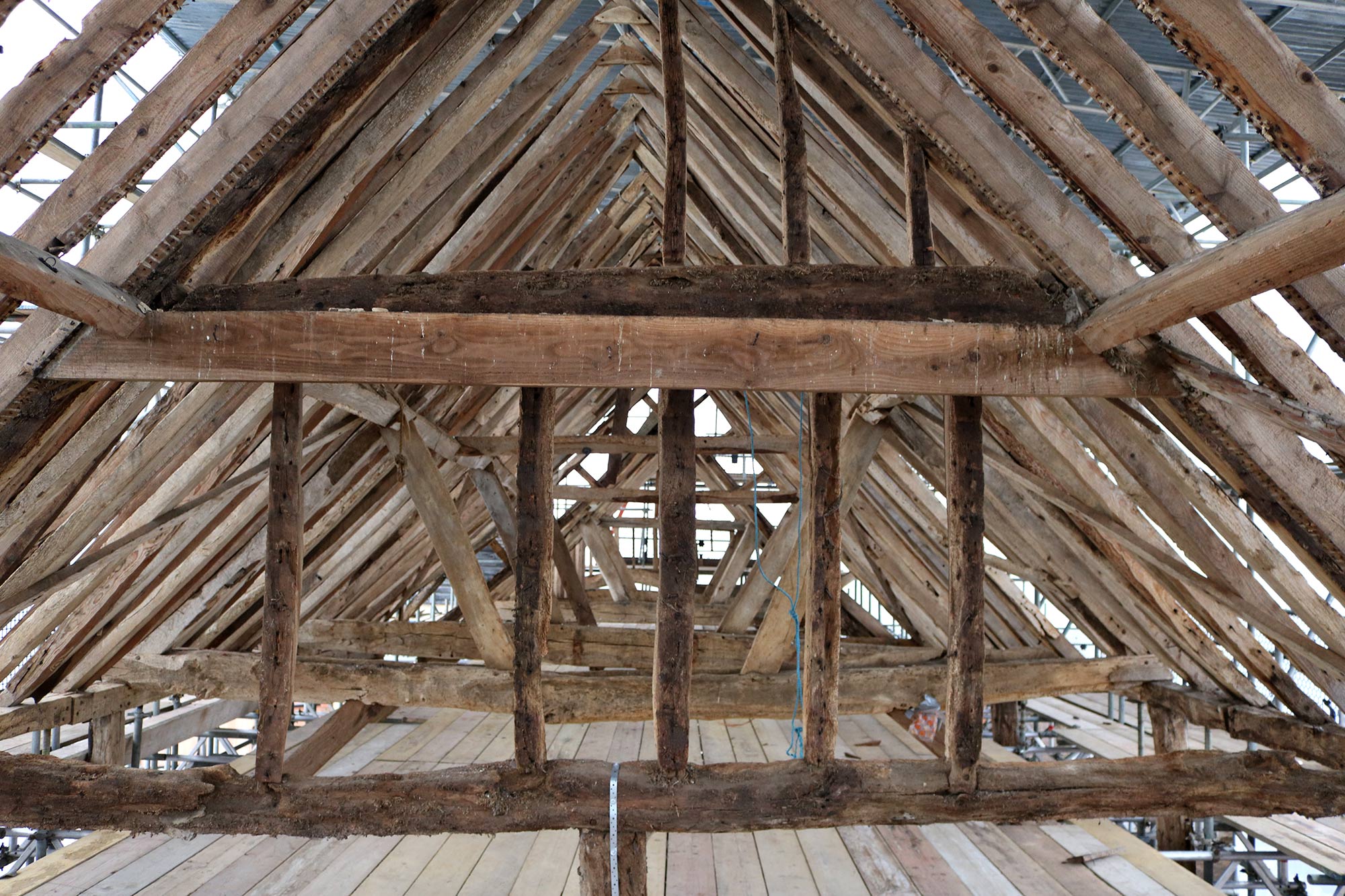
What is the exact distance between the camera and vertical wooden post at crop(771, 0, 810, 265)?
3.64m

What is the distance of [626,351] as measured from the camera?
10.8 ft

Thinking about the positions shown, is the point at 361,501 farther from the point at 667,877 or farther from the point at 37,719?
the point at 667,877

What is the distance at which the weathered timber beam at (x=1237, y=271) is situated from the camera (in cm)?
197

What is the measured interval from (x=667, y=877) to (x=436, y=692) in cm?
185

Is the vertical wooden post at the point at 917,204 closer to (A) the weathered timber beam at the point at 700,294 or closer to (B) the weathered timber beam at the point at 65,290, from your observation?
(A) the weathered timber beam at the point at 700,294

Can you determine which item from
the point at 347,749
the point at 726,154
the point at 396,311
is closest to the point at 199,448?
the point at 396,311

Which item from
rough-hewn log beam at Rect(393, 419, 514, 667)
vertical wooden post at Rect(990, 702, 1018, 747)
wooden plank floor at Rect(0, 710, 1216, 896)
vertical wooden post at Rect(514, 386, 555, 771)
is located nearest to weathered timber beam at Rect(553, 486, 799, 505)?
vertical wooden post at Rect(990, 702, 1018, 747)

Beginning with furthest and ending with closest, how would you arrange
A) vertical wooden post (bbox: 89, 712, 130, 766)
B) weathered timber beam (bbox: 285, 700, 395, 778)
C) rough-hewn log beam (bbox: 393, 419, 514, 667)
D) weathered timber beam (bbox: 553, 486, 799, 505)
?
weathered timber beam (bbox: 553, 486, 799, 505)
weathered timber beam (bbox: 285, 700, 395, 778)
vertical wooden post (bbox: 89, 712, 130, 766)
rough-hewn log beam (bbox: 393, 419, 514, 667)

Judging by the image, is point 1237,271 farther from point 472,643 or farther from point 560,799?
point 472,643

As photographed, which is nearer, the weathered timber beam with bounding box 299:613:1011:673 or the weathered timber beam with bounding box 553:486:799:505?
the weathered timber beam with bounding box 299:613:1011:673

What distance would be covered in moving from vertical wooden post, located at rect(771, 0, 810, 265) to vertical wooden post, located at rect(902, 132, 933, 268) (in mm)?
403

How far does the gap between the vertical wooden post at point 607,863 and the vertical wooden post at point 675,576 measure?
33cm

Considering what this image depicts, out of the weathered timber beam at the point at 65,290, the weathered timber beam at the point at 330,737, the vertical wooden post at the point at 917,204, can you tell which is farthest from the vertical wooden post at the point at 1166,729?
the weathered timber beam at the point at 65,290

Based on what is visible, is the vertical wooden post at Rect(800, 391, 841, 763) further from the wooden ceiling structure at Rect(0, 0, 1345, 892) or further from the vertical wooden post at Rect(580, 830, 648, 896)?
the vertical wooden post at Rect(580, 830, 648, 896)
